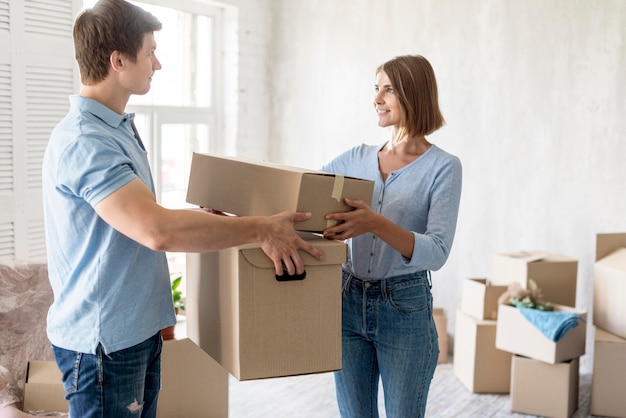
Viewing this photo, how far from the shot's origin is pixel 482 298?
3.27 metres

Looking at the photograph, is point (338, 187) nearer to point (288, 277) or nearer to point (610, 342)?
point (288, 277)

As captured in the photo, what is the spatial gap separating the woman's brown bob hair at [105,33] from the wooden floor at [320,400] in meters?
2.03

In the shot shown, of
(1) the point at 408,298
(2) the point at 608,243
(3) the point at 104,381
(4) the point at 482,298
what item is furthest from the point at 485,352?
(3) the point at 104,381

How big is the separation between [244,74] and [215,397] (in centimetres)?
221

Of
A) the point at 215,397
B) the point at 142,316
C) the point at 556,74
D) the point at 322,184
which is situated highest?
the point at 556,74

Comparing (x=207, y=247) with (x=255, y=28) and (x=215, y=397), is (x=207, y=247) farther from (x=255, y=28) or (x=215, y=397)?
(x=255, y=28)

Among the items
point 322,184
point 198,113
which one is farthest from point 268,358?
point 198,113

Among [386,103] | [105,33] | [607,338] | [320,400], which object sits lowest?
[320,400]

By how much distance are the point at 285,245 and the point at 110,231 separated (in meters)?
0.34

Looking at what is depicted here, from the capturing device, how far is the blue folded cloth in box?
2.91 metres

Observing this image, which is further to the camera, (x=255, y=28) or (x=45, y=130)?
(x=255, y=28)

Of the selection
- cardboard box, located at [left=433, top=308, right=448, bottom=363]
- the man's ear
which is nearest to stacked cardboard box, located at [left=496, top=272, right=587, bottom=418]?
cardboard box, located at [left=433, top=308, right=448, bottom=363]

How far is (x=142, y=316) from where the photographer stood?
133cm

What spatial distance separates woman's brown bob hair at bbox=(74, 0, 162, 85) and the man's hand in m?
0.44
